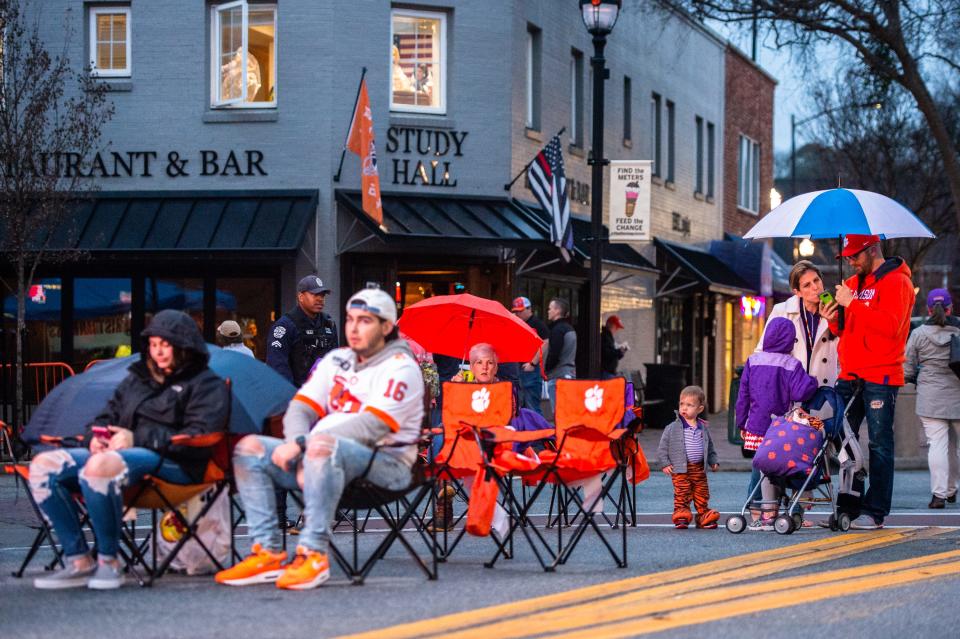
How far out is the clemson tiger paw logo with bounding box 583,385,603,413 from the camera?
32.3 feet

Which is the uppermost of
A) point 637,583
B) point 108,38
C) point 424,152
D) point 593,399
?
point 108,38

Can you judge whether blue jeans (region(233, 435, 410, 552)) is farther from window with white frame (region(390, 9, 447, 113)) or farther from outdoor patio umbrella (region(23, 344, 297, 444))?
window with white frame (region(390, 9, 447, 113))

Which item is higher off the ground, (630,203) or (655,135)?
(655,135)

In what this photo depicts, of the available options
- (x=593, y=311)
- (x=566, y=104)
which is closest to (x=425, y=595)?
(x=593, y=311)

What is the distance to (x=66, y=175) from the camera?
853 inches

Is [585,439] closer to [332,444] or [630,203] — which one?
[332,444]

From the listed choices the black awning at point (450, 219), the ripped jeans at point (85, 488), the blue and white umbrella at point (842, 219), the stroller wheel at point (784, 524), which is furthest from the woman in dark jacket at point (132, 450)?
the black awning at point (450, 219)

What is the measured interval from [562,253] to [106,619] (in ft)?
50.7

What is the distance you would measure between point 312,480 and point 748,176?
33.9 m

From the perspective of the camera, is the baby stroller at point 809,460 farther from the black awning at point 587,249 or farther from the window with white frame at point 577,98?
the window with white frame at point 577,98

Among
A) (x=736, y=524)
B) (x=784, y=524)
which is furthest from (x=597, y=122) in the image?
(x=784, y=524)

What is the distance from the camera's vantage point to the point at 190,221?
21500 millimetres

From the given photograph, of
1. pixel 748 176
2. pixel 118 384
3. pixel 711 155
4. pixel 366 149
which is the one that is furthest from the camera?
pixel 748 176

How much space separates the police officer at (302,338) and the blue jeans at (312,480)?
136 inches
